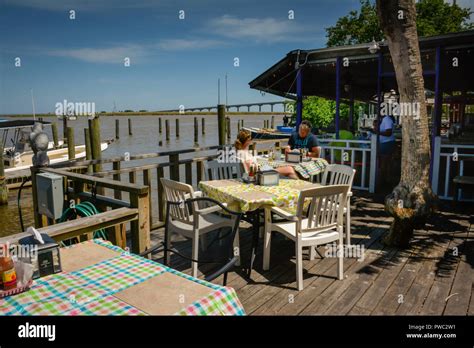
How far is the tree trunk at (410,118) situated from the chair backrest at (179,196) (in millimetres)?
2531

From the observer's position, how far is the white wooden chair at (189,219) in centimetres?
387

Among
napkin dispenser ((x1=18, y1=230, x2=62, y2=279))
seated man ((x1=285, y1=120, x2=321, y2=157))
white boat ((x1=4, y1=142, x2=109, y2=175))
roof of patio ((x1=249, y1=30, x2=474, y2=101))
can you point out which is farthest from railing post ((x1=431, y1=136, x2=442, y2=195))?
white boat ((x1=4, y1=142, x2=109, y2=175))

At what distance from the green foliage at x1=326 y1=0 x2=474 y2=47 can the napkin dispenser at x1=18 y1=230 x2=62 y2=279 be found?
26.6 metres

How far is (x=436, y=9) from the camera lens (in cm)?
2541

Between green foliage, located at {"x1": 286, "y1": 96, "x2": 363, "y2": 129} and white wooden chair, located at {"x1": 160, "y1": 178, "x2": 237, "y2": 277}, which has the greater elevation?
green foliage, located at {"x1": 286, "y1": 96, "x2": 363, "y2": 129}

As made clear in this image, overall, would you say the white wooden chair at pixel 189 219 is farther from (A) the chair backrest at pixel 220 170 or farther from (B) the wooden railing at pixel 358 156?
(B) the wooden railing at pixel 358 156

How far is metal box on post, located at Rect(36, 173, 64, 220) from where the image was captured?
425 centimetres

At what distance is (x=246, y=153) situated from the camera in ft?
16.5

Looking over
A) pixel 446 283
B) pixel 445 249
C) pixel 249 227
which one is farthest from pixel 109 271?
pixel 445 249

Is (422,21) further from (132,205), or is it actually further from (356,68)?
(132,205)

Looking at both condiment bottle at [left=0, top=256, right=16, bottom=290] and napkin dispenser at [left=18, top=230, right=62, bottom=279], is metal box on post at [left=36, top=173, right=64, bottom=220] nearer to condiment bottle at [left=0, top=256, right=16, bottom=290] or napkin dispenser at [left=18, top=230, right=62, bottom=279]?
napkin dispenser at [left=18, top=230, right=62, bottom=279]

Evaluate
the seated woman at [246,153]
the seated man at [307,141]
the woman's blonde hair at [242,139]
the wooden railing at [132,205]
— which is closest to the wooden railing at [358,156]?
the seated man at [307,141]

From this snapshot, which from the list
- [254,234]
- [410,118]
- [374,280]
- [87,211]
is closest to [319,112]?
[410,118]
